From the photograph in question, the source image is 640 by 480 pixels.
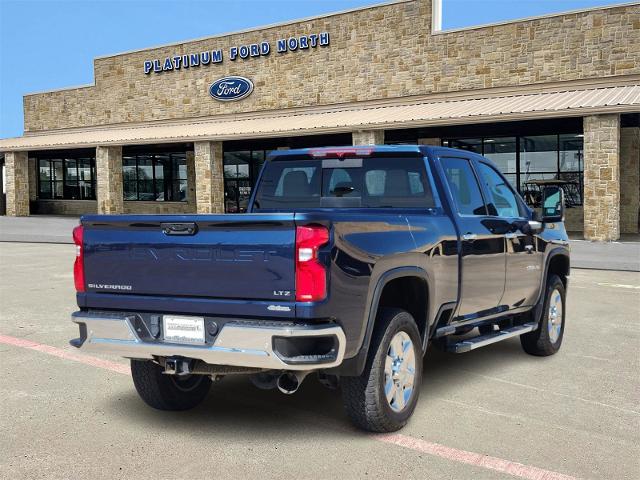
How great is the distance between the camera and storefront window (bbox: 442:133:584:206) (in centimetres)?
2638

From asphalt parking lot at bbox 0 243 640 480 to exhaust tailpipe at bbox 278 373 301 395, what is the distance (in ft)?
1.17

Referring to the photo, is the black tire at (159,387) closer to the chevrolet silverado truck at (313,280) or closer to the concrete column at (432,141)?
the chevrolet silverado truck at (313,280)

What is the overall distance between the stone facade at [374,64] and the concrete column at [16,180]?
14.0ft

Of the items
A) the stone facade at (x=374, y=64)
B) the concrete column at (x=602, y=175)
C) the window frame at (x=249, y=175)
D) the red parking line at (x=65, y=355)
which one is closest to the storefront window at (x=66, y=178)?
the stone facade at (x=374, y=64)

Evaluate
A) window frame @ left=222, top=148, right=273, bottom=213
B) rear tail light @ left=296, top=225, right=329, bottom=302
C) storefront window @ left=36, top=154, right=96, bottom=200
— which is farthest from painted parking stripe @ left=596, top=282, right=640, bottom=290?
storefront window @ left=36, top=154, right=96, bottom=200

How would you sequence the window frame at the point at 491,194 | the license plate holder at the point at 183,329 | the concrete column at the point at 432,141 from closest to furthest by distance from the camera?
the license plate holder at the point at 183,329
the window frame at the point at 491,194
the concrete column at the point at 432,141

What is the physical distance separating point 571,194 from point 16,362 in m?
23.3

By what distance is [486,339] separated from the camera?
601 cm

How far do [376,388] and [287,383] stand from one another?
56cm

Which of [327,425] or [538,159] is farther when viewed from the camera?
[538,159]

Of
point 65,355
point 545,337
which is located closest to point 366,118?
point 545,337

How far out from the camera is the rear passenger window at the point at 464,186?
5.94 meters

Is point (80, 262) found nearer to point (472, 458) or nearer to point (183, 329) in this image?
point (183, 329)

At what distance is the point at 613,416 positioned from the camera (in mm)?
5250
